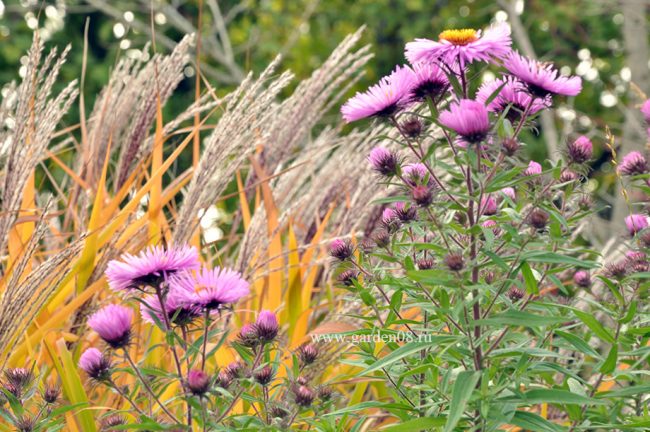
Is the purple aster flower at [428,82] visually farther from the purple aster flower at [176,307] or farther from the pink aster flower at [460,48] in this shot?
the purple aster flower at [176,307]

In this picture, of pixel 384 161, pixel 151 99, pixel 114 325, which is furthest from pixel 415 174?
pixel 151 99

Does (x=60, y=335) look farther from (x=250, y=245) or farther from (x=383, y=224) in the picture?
(x=383, y=224)

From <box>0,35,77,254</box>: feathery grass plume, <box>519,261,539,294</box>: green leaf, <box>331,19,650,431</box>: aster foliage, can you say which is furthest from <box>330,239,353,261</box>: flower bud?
<box>0,35,77,254</box>: feathery grass plume

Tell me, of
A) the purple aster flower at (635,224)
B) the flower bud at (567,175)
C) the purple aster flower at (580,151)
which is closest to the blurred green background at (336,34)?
the purple aster flower at (635,224)

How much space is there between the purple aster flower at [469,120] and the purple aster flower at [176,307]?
0.44 m

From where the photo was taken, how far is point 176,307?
1.35 meters

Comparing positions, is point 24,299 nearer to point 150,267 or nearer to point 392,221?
point 150,267

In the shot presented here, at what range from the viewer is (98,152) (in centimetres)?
254

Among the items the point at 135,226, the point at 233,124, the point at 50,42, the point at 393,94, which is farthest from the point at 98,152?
the point at 50,42

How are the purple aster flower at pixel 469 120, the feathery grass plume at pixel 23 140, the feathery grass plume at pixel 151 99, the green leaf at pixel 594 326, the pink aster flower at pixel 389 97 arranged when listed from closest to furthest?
the purple aster flower at pixel 469 120 < the pink aster flower at pixel 389 97 < the green leaf at pixel 594 326 < the feathery grass plume at pixel 23 140 < the feathery grass plume at pixel 151 99

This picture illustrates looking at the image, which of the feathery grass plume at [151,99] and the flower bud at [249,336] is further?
the feathery grass plume at [151,99]

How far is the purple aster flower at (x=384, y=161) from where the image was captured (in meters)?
1.41

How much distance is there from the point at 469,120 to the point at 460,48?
121mm

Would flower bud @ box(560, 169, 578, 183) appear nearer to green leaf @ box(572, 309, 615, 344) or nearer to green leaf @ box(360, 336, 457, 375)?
green leaf @ box(572, 309, 615, 344)
